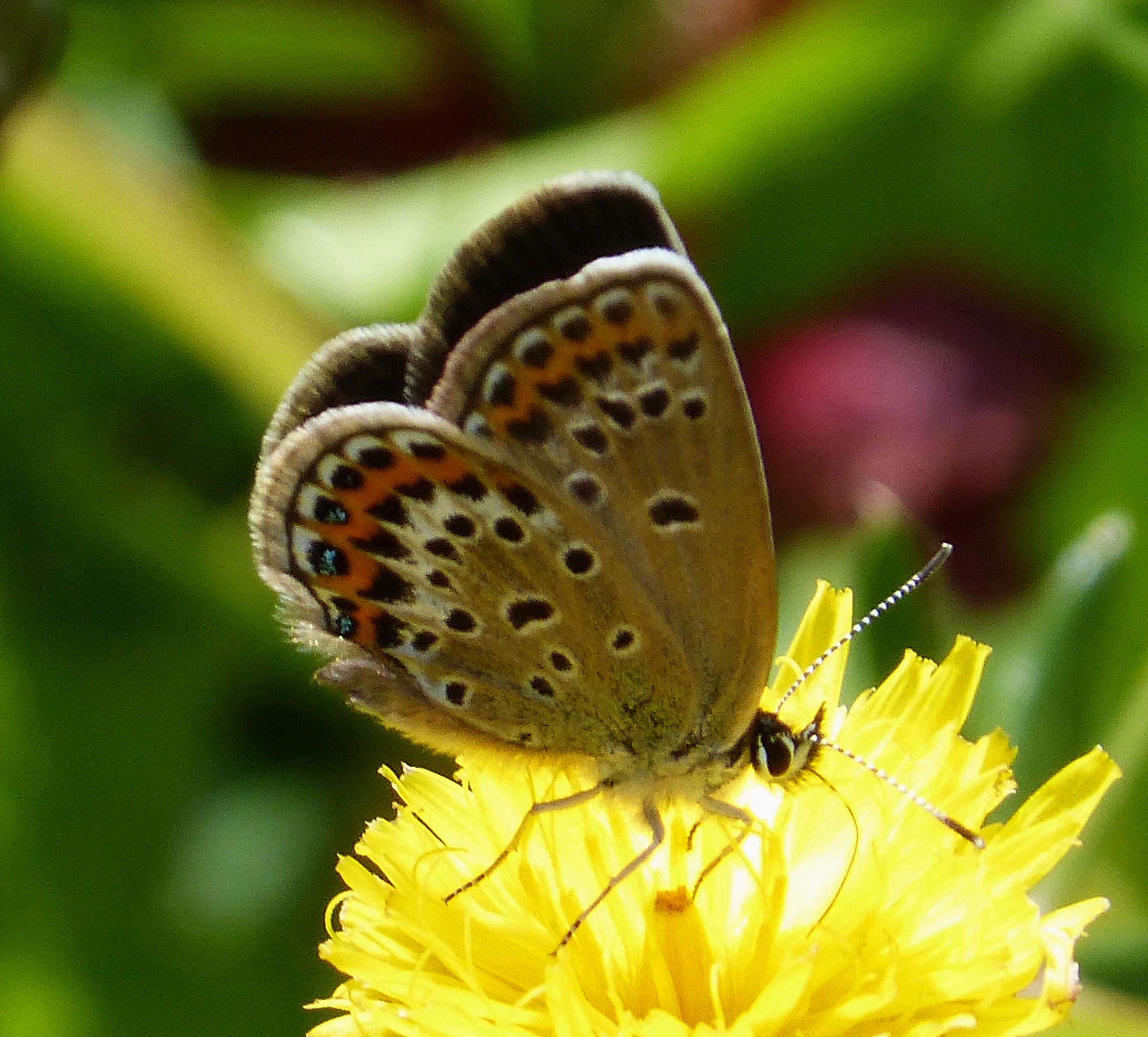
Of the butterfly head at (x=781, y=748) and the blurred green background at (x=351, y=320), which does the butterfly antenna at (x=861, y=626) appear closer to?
the butterfly head at (x=781, y=748)

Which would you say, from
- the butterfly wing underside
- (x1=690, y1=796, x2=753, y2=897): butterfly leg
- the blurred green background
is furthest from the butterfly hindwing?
the blurred green background

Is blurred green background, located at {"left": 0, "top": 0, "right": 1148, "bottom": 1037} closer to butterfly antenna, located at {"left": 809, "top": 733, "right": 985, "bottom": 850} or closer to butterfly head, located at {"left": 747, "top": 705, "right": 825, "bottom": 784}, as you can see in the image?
butterfly antenna, located at {"left": 809, "top": 733, "right": 985, "bottom": 850}

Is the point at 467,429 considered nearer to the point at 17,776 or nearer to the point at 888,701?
the point at 888,701

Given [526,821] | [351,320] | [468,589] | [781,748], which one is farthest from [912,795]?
[351,320]

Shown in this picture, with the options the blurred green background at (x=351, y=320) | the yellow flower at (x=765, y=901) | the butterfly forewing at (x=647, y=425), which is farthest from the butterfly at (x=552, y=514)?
the blurred green background at (x=351, y=320)

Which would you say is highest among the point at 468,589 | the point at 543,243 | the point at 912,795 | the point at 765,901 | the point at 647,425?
the point at 543,243

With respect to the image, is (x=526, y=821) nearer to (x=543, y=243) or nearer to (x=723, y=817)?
(x=723, y=817)

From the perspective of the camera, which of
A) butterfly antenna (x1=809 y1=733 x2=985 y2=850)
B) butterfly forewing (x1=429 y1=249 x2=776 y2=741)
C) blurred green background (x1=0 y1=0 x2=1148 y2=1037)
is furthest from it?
blurred green background (x1=0 y1=0 x2=1148 y2=1037)
